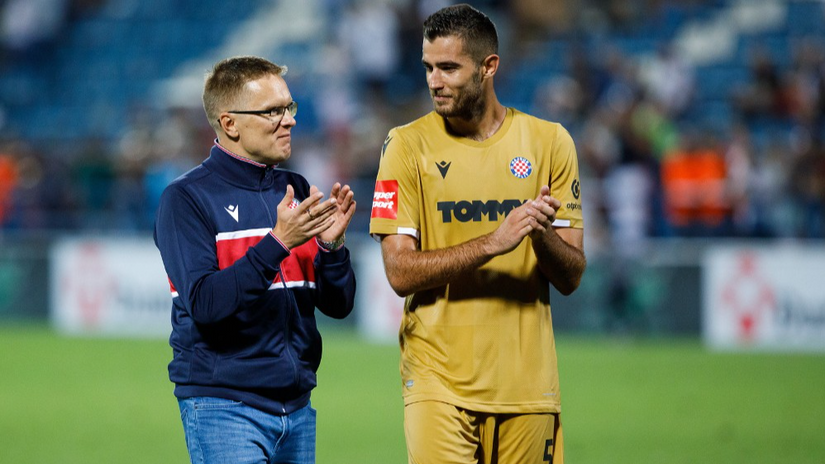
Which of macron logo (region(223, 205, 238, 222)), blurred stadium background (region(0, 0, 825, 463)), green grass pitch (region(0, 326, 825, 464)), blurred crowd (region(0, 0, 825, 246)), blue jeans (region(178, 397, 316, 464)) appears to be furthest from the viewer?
blurred crowd (region(0, 0, 825, 246))

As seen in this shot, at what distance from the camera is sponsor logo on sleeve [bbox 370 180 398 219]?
4.60 meters

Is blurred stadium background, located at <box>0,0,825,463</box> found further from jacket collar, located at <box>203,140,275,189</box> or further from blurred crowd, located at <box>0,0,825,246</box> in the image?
jacket collar, located at <box>203,140,275,189</box>

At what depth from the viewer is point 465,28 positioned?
458cm

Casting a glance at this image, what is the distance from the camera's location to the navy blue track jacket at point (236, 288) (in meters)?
4.09

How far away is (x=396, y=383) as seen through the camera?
12.3m

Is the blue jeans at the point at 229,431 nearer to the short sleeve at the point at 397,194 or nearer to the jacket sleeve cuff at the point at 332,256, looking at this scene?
the jacket sleeve cuff at the point at 332,256

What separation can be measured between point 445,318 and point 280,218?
87 centimetres

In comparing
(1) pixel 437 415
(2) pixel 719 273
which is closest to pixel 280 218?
(1) pixel 437 415

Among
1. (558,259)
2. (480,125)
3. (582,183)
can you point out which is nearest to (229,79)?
(480,125)

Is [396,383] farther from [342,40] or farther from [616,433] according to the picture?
[342,40]

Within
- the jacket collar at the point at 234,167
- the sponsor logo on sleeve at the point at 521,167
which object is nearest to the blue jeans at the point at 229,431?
the jacket collar at the point at 234,167

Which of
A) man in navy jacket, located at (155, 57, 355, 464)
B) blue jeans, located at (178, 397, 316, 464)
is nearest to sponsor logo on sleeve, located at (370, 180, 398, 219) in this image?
man in navy jacket, located at (155, 57, 355, 464)

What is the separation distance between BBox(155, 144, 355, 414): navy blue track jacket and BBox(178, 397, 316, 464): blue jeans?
35mm

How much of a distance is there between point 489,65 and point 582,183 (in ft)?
35.6
